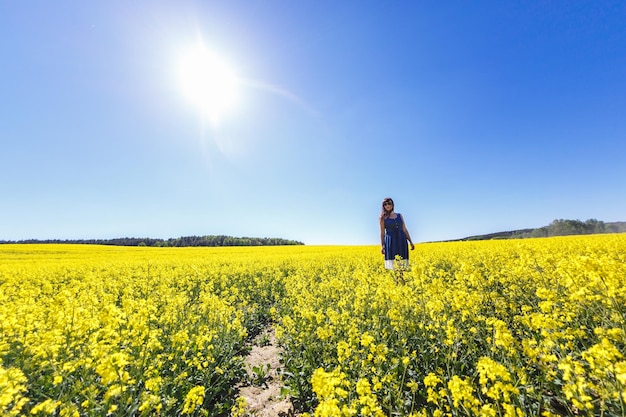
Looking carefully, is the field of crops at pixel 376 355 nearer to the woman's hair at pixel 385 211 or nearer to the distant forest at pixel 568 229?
the woman's hair at pixel 385 211

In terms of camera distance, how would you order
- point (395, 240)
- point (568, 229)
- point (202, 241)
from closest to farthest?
1. point (395, 240)
2. point (568, 229)
3. point (202, 241)

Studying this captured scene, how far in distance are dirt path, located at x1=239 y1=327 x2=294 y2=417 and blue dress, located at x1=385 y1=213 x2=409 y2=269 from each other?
3727 millimetres

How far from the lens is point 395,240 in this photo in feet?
25.0

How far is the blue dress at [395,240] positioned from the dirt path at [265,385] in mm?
3727

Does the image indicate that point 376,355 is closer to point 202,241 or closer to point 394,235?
point 394,235

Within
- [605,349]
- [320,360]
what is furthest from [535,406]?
[320,360]

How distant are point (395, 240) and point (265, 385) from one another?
4743 millimetres

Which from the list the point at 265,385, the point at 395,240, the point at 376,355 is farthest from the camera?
the point at 395,240

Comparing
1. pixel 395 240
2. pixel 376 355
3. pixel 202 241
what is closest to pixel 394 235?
pixel 395 240

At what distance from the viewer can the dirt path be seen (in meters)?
3.90

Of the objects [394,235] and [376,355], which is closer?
[376,355]

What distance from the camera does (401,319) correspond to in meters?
3.78

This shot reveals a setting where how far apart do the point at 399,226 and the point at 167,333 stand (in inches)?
232

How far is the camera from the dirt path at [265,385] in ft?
12.8
